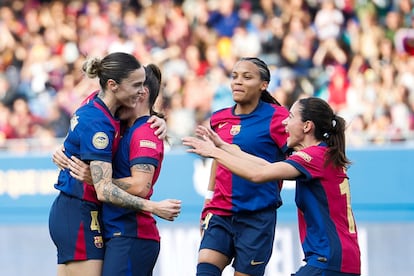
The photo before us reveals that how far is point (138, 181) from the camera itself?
596cm

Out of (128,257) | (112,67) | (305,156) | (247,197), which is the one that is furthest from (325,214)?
(112,67)

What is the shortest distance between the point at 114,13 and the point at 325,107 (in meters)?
11.4

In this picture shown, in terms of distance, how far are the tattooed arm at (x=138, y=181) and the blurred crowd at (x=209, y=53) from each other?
23.6 ft

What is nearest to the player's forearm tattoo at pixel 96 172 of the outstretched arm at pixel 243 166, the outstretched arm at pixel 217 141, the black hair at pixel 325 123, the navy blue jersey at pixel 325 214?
the outstretched arm at pixel 243 166

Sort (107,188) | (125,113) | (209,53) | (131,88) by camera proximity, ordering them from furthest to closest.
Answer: (209,53), (125,113), (131,88), (107,188)

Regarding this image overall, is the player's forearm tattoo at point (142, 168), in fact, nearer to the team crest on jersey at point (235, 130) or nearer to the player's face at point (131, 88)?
the player's face at point (131, 88)

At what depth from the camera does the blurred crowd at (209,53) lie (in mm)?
14500

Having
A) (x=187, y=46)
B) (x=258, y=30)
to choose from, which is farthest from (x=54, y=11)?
(x=258, y=30)

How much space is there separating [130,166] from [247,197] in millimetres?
1378

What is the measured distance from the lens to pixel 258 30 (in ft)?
53.2

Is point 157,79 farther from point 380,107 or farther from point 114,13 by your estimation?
point 114,13

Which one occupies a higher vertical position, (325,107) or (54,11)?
(54,11)

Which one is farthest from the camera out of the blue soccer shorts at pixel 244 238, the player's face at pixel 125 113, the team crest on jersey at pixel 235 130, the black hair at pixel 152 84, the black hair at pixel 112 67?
the team crest on jersey at pixel 235 130

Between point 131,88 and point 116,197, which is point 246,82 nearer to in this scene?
point 131,88
